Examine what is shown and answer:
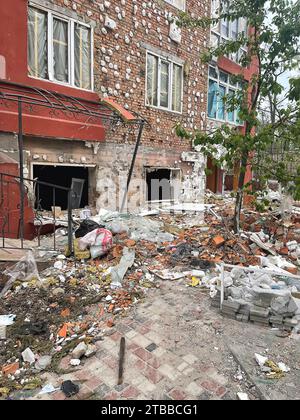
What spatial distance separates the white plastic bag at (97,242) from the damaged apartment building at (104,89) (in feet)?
7.33

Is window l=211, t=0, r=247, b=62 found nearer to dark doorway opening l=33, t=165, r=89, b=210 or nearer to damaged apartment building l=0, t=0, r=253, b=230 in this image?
damaged apartment building l=0, t=0, r=253, b=230

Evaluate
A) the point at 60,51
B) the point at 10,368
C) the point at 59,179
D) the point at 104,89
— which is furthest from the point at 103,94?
the point at 10,368

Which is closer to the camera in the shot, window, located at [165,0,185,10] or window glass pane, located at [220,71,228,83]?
window, located at [165,0,185,10]

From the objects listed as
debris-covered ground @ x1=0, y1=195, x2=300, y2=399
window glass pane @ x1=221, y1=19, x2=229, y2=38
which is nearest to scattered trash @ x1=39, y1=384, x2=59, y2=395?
debris-covered ground @ x1=0, y1=195, x2=300, y2=399

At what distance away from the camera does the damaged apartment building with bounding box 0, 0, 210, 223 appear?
6.04 meters

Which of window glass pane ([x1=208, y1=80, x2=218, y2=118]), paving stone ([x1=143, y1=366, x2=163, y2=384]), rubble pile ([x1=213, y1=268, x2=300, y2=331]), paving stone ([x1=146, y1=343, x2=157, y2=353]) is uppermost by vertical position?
window glass pane ([x1=208, y1=80, x2=218, y2=118])

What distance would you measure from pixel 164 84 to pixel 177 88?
65 cm

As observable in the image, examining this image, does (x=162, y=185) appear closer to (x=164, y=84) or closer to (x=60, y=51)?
(x=164, y=84)

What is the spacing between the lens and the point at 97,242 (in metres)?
5.12

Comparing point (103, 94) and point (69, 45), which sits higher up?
point (69, 45)

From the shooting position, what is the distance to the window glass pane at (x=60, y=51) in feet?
21.5

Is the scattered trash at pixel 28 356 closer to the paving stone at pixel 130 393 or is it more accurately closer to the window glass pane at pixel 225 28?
the paving stone at pixel 130 393

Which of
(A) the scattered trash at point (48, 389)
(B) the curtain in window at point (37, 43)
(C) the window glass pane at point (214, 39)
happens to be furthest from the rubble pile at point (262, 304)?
(C) the window glass pane at point (214, 39)
